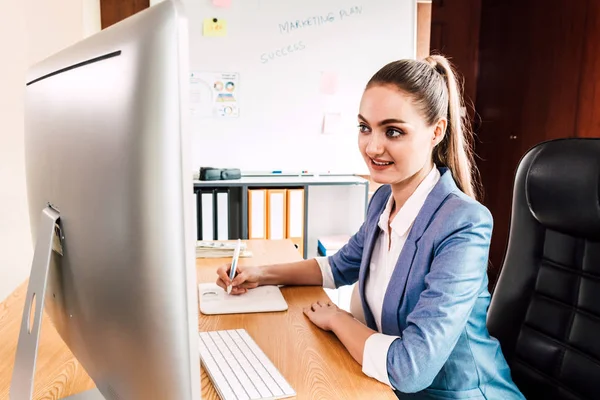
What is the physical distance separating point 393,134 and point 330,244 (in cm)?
208

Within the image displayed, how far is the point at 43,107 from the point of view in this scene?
676 mm

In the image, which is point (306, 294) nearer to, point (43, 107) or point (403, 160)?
point (403, 160)

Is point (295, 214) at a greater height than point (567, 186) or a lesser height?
lesser

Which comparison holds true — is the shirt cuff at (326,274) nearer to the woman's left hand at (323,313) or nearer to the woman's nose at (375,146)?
the woman's left hand at (323,313)

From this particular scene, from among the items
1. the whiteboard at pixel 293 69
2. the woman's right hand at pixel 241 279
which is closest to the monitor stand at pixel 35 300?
the woman's right hand at pixel 241 279

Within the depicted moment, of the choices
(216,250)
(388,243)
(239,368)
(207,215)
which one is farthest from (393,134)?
(207,215)

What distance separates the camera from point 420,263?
1017mm

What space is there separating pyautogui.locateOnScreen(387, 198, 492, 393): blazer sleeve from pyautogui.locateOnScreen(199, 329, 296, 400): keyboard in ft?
0.64

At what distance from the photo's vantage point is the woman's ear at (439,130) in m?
1.17

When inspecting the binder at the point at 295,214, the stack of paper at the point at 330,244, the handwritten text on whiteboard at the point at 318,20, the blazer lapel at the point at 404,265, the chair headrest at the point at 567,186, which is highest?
the handwritten text on whiteboard at the point at 318,20

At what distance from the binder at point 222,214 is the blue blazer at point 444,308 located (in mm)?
1831

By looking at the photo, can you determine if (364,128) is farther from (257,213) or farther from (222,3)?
(222,3)

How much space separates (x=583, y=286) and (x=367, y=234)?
1.57 ft

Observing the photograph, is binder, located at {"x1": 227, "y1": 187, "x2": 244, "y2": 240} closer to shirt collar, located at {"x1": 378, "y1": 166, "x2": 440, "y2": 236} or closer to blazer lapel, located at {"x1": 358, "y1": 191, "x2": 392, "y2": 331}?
blazer lapel, located at {"x1": 358, "y1": 191, "x2": 392, "y2": 331}
